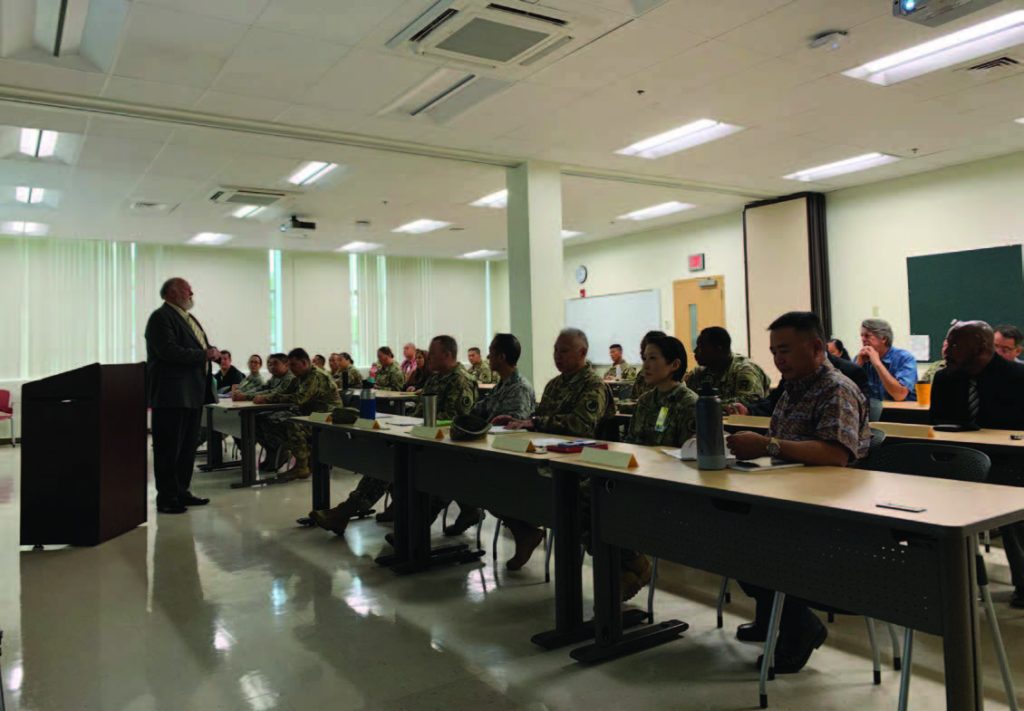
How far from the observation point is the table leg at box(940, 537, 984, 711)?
1.59m

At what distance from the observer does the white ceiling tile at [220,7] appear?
3863 mm

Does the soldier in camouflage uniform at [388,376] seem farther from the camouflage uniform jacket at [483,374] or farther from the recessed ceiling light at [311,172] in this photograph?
the recessed ceiling light at [311,172]

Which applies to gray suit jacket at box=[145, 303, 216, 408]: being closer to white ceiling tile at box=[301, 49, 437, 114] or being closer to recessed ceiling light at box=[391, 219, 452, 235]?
white ceiling tile at box=[301, 49, 437, 114]

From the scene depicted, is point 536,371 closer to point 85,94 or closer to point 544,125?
point 544,125

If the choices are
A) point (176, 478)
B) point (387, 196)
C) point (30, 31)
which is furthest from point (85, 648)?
point (387, 196)

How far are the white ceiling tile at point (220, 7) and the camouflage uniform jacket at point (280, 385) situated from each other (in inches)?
140

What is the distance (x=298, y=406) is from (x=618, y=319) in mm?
6641

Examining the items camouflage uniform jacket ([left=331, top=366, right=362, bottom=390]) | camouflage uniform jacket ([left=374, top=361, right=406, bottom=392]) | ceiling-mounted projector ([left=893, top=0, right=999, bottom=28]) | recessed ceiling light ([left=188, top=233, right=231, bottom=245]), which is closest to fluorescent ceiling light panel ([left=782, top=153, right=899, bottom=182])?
ceiling-mounted projector ([left=893, top=0, right=999, bottom=28])

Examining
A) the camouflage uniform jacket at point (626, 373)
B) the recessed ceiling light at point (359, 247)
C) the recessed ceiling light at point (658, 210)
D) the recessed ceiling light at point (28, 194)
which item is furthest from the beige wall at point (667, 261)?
the recessed ceiling light at point (28, 194)

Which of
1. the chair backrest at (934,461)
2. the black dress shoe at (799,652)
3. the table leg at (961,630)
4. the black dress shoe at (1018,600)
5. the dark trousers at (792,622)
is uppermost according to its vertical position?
the chair backrest at (934,461)

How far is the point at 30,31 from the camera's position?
170 inches

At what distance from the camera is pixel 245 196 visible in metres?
8.19

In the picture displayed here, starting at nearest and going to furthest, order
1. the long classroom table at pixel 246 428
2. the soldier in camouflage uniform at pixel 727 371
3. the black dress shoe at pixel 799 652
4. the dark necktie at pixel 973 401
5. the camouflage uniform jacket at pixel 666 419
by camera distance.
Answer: the black dress shoe at pixel 799 652 < the camouflage uniform jacket at pixel 666 419 < the dark necktie at pixel 973 401 < the soldier in camouflage uniform at pixel 727 371 < the long classroom table at pixel 246 428

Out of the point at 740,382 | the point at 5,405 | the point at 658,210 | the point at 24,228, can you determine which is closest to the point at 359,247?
the point at 24,228
